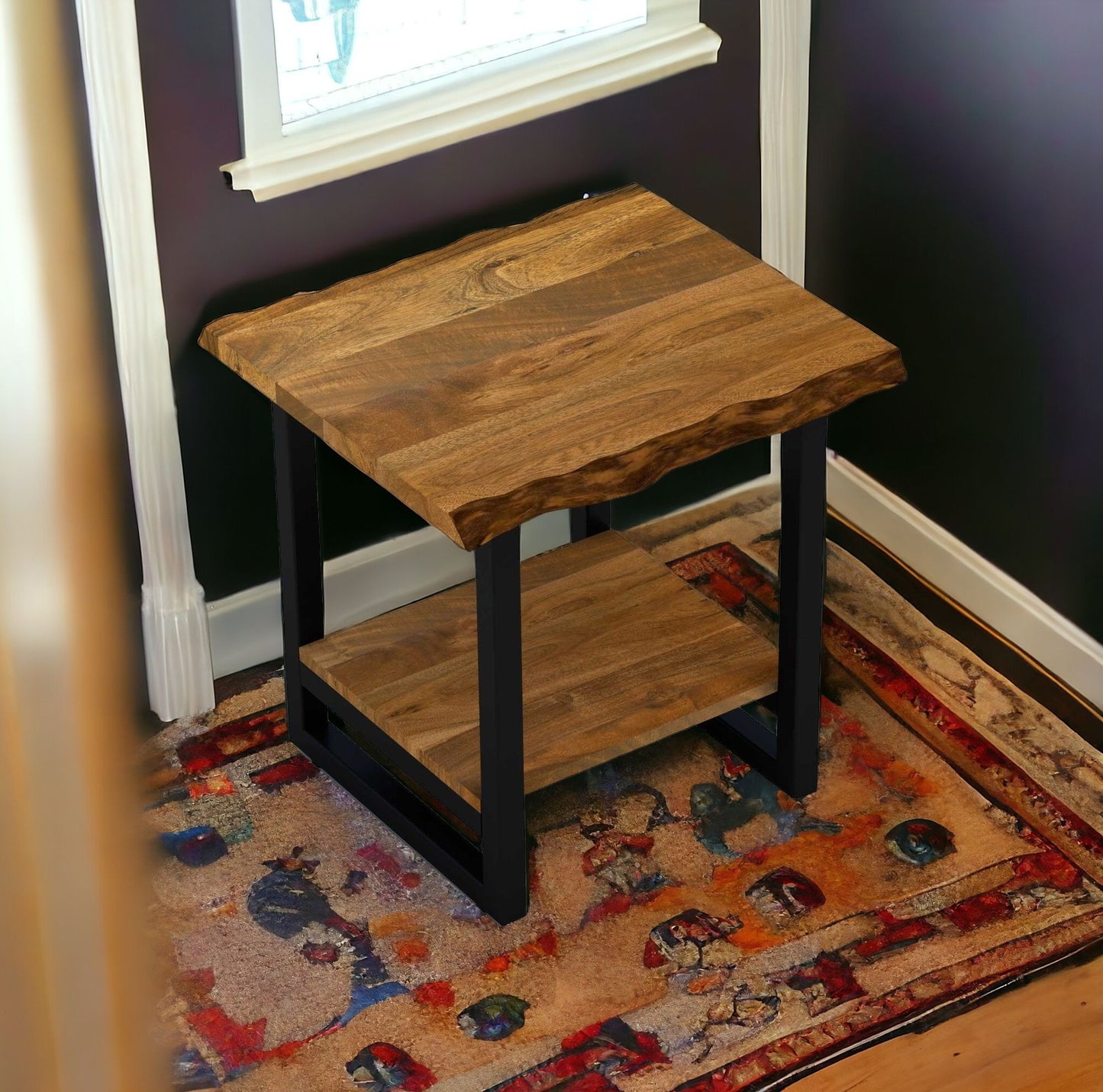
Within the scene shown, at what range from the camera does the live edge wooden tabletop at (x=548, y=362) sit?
157 centimetres

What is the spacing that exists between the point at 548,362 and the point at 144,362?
53cm

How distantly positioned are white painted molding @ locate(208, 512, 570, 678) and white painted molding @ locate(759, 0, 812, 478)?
0.55 meters

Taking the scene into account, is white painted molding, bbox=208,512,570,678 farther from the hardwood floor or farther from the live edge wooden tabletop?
the hardwood floor

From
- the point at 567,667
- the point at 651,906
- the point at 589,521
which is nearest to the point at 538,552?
the point at 589,521

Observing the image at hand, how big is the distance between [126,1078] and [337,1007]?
161 centimetres

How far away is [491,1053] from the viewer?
5.35ft

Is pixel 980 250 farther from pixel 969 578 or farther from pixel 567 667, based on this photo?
pixel 567 667

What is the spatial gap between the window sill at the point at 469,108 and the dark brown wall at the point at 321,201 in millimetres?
25

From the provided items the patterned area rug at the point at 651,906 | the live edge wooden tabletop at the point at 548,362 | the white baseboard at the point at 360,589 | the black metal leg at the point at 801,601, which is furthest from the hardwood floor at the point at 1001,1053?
the white baseboard at the point at 360,589

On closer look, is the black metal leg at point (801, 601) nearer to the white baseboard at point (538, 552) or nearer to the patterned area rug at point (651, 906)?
the patterned area rug at point (651, 906)

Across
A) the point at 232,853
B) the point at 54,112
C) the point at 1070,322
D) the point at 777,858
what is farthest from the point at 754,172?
the point at 54,112

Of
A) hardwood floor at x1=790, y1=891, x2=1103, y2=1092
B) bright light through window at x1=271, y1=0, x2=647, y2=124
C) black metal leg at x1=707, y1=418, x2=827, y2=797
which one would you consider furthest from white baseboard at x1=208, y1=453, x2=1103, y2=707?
bright light through window at x1=271, y1=0, x2=647, y2=124

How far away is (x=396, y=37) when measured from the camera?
191 cm

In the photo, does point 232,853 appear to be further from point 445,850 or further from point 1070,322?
point 1070,322
